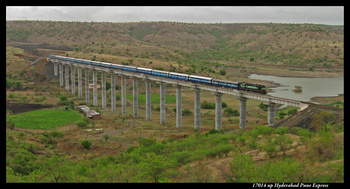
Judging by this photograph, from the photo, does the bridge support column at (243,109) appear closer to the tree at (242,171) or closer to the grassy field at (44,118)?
the tree at (242,171)

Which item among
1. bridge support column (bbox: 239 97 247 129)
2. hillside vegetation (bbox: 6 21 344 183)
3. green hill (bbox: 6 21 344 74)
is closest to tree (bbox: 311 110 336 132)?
hillside vegetation (bbox: 6 21 344 183)

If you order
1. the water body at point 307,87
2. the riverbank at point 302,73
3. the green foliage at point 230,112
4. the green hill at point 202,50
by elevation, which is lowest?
the green foliage at point 230,112

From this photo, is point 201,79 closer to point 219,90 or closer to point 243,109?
point 219,90

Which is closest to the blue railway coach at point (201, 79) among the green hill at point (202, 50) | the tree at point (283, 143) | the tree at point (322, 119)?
the tree at point (322, 119)

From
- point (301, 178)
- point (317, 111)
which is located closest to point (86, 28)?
point (317, 111)

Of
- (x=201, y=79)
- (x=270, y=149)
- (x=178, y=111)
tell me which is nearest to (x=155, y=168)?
(x=270, y=149)

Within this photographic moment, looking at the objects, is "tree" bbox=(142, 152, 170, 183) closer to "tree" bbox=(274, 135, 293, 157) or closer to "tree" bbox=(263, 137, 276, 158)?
"tree" bbox=(263, 137, 276, 158)
